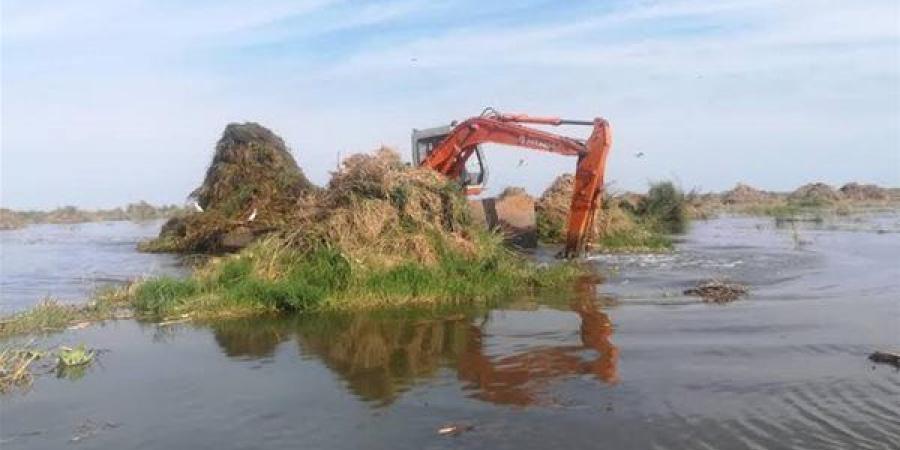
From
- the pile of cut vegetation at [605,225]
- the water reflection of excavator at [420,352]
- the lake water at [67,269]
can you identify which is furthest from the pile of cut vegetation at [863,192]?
the water reflection of excavator at [420,352]

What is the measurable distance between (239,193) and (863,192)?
54.6 meters

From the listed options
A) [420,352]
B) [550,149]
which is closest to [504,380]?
[420,352]

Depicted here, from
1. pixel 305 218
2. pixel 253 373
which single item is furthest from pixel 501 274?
pixel 253 373

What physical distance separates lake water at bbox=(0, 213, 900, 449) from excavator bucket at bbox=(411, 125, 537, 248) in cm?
1010

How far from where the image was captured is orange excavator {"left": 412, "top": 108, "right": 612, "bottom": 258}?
64.8 feet

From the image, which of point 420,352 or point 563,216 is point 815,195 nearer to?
point 563,216

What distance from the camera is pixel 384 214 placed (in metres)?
14.2

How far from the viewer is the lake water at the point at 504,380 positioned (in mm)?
6500

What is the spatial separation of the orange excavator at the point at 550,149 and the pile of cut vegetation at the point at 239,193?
14.7 feet

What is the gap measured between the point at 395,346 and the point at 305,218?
5.30 m

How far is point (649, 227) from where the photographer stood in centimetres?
2797

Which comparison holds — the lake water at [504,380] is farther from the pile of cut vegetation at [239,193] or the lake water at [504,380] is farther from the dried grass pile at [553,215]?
the dried grass pile at [553,215]

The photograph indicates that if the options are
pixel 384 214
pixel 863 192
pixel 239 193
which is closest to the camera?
pixel 384 214

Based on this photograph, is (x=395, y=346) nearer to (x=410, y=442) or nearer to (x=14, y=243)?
(x=410, y=442)
